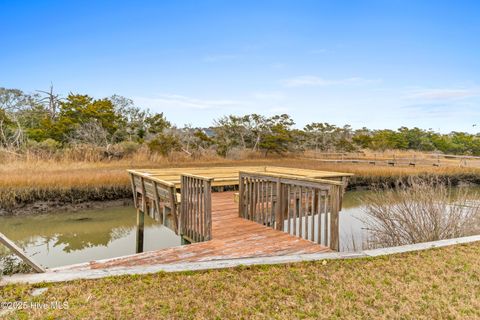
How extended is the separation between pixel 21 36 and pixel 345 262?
1636 centimetres

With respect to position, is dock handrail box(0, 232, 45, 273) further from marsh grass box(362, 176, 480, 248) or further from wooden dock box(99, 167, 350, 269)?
marsh grass box(362, 176, 480, 248)

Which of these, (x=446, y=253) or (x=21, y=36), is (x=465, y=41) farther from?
(x=21, y=36)

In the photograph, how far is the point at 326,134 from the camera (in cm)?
3419

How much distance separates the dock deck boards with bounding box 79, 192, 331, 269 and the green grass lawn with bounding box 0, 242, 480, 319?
58 cm

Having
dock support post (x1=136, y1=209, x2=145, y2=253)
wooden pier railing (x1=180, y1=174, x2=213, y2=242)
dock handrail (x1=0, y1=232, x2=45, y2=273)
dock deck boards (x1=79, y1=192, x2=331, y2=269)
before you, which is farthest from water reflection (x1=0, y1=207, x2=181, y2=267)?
dock handrail (x1=0, y1=232, x2=45, y2=273)

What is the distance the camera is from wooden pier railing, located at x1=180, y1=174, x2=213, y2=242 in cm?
465

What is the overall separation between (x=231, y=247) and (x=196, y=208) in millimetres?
950

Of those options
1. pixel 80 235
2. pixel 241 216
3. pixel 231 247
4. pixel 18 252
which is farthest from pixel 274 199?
pixel 80 235

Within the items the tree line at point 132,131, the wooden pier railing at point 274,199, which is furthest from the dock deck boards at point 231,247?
the tree line at point 132,131

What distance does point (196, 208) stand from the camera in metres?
4.97

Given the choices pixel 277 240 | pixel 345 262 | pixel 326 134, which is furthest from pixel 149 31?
pixel 326 134

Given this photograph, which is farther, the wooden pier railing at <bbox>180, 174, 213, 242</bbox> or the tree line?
the tree line

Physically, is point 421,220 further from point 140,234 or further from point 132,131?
point 132,131

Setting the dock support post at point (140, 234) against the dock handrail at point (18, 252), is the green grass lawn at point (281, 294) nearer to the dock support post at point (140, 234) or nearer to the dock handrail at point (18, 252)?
the dock handrail at point (18, 252)
